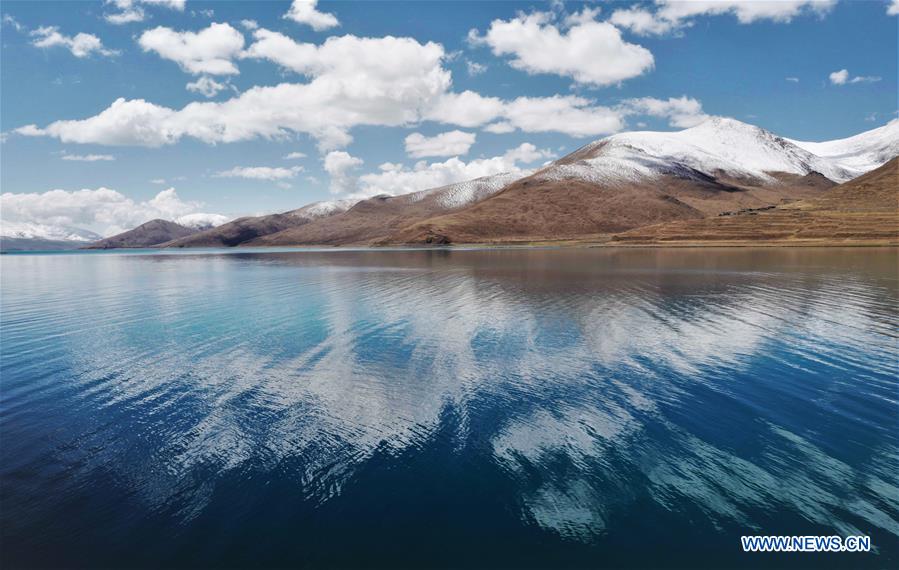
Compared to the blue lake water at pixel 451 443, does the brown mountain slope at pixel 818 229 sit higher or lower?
higher

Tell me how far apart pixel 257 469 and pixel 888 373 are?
97.1 ft

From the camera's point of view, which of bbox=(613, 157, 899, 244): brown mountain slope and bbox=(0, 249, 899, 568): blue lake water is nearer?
bbox=(0, 249, 899, 568): blue lake water

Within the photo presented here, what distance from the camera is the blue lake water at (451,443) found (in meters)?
11.8

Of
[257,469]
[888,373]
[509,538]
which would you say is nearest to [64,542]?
[257,469]

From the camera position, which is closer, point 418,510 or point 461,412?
point 418,510

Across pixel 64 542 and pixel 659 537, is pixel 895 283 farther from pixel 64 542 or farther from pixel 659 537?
pixel 64 542

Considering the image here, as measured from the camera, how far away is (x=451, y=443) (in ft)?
55.9

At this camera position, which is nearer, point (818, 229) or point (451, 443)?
point (451, 443)

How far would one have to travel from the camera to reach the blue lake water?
11797 mm

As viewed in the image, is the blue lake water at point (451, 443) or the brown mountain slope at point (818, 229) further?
the brown mountain slope at point (818, 229)

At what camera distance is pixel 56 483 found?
47.8ft

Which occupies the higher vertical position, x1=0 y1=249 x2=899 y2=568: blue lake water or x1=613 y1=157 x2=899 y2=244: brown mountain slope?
x1=613 y1=157 x2=899 y2=244: brown mountain slope

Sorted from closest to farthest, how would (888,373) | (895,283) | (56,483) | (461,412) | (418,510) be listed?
(418,510) < (56,483) < (461,412) < (888,373) < (895,283)

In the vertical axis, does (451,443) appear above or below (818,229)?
below
